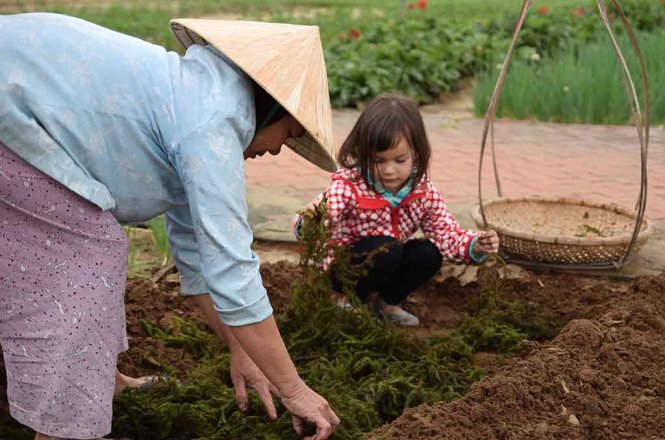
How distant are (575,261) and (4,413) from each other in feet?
A: 7.94

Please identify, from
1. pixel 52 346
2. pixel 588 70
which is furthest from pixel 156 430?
pixel 588 70

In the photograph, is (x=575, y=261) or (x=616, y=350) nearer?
(x=616, y=350)

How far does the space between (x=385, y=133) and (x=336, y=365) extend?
0.82 metres

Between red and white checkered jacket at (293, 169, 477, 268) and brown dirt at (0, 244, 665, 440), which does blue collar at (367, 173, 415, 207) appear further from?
brown dirt at (0, 244, 665, 440)

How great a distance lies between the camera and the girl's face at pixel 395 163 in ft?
11.9

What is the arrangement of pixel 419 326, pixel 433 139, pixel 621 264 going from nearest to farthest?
pixel 419 326 → pixel 621 264 → pixel 433 139

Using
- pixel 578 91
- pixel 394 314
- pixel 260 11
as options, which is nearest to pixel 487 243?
pixel 394 314

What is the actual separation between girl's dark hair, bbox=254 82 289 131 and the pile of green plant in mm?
902

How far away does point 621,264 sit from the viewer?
14.1ft

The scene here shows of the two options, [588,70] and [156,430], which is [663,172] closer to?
[588,70]

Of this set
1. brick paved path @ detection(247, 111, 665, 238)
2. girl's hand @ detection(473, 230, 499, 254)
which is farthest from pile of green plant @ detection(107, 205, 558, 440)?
brick paved path @ detection(247, 111, 665, 238)

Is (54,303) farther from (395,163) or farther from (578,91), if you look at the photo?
(578,91)

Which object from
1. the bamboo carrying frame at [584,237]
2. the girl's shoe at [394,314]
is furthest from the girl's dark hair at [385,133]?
the girl's shoe at [394,314]

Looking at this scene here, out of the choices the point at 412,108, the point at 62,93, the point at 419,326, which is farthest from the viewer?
the point at 419,326
